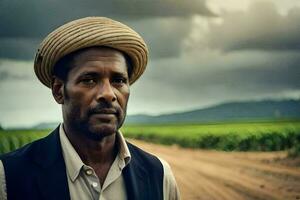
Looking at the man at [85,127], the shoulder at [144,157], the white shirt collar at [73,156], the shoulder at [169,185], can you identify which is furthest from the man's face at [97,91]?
the shoulder at [169,185]

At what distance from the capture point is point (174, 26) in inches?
114

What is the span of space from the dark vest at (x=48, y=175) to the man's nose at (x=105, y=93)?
0.31 m

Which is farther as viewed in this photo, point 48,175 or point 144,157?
point 144,157

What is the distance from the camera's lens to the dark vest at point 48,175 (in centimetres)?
223

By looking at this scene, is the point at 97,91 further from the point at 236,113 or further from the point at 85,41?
the point at 236,113

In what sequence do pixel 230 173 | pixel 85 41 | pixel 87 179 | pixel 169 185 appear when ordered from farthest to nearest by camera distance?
pixel 230 173 → pixel 169 185 → pixel 87 179 → pixel 85 41

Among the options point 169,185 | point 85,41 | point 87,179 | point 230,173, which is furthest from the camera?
point 230,173

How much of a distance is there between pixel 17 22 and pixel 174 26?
32.9 inches

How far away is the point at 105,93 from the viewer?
7.31 feet

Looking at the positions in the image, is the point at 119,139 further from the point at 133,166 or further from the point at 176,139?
the point at 176,139

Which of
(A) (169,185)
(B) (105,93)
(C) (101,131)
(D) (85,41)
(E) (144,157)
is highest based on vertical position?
(D) (85,41)

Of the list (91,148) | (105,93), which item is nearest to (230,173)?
(91,148)

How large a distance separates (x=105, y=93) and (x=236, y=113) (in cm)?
95

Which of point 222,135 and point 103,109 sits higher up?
point 103,109
